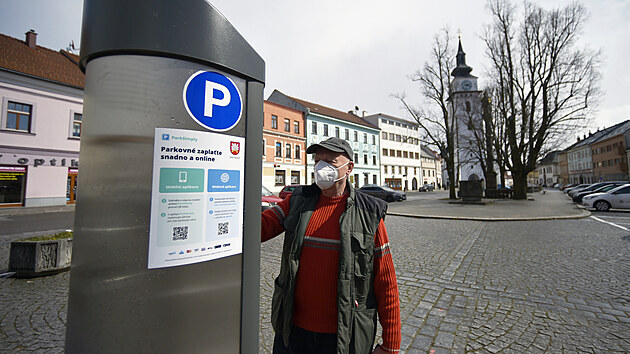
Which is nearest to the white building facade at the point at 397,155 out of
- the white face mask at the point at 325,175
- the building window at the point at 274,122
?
the building window at the point at 274,122

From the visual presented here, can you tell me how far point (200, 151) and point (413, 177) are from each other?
2351 inches

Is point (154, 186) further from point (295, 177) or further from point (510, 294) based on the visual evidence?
point (295, 177)

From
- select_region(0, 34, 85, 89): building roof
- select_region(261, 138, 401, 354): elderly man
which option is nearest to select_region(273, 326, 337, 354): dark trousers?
select_region(261, 138, 401, 354): elderly man

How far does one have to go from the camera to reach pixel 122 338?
1104 mm

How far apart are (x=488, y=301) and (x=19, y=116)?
2376 centimetres

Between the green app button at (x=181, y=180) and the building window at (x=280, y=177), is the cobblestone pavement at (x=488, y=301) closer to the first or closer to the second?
the green app button at (x=181, y=180)

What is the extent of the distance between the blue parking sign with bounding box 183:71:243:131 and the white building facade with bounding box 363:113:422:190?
1907 inches

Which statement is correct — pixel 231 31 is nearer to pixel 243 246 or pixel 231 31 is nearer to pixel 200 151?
pixel 200 151

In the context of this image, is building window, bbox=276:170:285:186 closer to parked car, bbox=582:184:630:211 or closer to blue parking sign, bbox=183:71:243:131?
parked car, bbox=582:184:630:211

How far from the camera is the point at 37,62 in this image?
18125 millimetres

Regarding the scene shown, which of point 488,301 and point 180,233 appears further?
point 488,301

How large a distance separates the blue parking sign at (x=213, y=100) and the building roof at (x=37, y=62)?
66.1ft

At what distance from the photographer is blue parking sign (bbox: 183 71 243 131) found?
1.27 meters

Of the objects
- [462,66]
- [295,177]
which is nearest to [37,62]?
[295,177]
